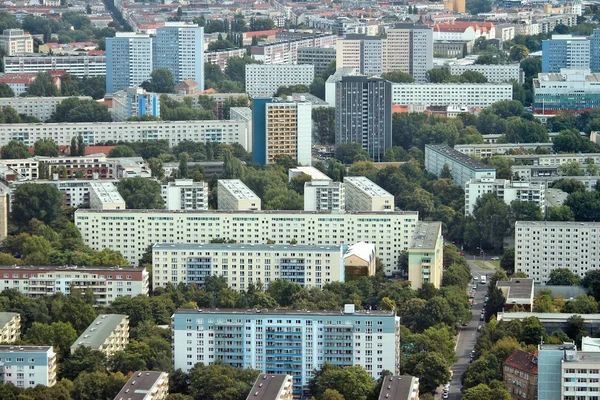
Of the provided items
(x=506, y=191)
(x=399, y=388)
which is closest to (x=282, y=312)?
(x=399, y=388)

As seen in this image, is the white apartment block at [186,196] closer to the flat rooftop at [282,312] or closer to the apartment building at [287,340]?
the flat rooftop at [282,312]

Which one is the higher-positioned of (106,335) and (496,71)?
(496,71)

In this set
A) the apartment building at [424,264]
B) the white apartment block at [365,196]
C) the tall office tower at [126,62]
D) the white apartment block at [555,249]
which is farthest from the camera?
the tall office tower at [126,62]

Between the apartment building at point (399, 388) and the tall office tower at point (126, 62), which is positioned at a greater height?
the tall office tower at point (126, 62)

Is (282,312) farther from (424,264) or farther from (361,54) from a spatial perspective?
(361,54)

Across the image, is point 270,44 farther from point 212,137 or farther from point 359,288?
point 359,288

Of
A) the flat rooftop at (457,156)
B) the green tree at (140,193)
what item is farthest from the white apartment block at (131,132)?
the green tree at (140,193)

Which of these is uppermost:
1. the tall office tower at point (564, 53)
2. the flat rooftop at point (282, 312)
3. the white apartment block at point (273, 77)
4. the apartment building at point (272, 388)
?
the tall office tower at point (564, 53)

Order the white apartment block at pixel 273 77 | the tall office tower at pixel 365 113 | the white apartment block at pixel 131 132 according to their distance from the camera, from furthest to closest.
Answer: the white apartment block at pixel 273 77
the white apartment block at pixel 131 132
the tall office tower at pixel 365 113
